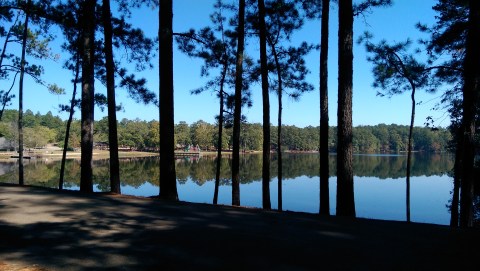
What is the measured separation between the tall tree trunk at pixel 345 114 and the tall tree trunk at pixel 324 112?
1304 millimetres

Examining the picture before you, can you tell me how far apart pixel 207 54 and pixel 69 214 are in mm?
7337

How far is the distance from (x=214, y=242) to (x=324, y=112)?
5.38 meters

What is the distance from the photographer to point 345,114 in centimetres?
691

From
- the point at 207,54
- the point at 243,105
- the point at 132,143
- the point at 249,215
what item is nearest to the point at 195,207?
the point at 249,215

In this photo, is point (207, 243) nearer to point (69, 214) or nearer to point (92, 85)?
Answer: point (69, 214)

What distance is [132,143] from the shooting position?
85.8 meters

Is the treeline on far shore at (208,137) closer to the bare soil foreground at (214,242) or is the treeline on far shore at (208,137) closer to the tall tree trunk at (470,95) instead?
the tall tree trunk at (470,95)

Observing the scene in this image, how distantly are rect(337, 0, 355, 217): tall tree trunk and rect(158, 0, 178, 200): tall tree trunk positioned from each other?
362cm

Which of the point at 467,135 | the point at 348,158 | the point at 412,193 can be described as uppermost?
the point at 467,135

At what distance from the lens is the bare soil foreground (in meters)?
3.31

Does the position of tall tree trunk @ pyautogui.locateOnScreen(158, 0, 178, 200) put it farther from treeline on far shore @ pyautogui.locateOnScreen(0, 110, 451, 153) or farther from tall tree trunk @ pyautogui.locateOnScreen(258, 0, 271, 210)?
treeline on far shore @ pyautogui.locateOnScreen(0, 110, 451, 153)

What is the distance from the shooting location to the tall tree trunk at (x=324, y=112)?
8.29 m

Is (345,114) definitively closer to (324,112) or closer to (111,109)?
(324,112)

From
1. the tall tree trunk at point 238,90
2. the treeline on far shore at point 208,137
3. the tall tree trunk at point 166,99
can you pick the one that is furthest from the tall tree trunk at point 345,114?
the treeline on far shore at point 208,137
